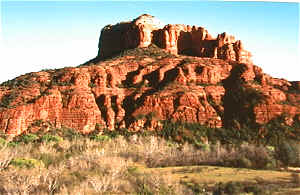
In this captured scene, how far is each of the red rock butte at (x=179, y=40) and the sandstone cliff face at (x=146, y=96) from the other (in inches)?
517

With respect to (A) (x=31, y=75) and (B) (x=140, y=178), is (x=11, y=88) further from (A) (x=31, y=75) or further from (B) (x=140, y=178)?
(B) (x=140, y=178)

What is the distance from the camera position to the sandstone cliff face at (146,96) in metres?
84.2

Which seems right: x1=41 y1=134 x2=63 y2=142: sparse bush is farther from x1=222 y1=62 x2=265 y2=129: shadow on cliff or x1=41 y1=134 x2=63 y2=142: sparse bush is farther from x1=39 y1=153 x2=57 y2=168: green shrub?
x1=222 y1=62 x2=265 y2=129: shadow on cliff

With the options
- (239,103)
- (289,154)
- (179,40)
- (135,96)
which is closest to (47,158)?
(289,154)

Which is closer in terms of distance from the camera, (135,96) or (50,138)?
(50,138)

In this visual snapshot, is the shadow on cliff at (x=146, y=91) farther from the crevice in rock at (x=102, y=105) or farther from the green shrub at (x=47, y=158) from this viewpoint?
the green shrub at (x=47, y=158)

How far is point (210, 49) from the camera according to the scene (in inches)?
4722

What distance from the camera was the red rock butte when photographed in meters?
118

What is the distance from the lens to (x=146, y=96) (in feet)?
296

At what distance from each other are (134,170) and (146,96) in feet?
154

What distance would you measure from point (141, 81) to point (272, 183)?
6001 cm

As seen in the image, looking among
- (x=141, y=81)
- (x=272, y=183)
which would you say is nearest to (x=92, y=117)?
(x=141, y=81)

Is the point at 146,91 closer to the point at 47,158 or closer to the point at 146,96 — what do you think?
the point at 146,96

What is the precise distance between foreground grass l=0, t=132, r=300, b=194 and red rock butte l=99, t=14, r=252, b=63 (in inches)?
2039
